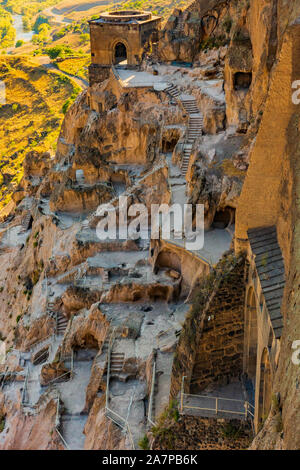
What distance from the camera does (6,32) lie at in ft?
506

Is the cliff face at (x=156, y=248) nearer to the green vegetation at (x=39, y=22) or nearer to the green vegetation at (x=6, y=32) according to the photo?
the green vegetation at (x=6, y=32)

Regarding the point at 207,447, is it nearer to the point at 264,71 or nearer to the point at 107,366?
the point at 107,366

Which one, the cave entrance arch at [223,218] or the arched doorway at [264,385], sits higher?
the arched doorway at [264,385]

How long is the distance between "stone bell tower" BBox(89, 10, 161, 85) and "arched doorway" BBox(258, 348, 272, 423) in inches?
1295

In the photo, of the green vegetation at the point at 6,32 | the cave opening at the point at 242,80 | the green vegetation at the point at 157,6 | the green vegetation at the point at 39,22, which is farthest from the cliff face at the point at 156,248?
the green vegetation at the point at 39,22

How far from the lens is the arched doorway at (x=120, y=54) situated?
1731 inches

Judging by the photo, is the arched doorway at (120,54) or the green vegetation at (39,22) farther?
the green vegetation at (39,22)

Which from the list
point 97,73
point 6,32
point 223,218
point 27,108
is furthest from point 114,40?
point 6,32

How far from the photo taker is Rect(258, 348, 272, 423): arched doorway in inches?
501

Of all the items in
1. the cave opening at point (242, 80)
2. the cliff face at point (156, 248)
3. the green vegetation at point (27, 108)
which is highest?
the cave opening at point (242, 80)

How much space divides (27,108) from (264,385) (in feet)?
278

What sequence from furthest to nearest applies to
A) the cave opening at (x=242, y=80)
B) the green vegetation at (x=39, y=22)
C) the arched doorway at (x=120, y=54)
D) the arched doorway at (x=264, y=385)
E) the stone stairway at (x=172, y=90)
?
the green vegetation at (x=39, y=22) < the arched doorway at (x=120, y=54) < the stone stairway at (x=172, y=90) < the cave opening at (x=242, y=80) < the arched doorway at (x=264, y=385)

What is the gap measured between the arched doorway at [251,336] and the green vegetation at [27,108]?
→ 61.0 meters
